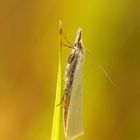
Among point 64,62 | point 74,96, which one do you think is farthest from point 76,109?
point 64,62

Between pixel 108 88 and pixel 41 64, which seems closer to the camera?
pixel 108 88

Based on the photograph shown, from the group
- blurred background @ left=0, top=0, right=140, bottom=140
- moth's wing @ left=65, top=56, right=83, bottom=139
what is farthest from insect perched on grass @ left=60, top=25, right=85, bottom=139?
blurred background @ left=0, top=0, right=140, bottom=140

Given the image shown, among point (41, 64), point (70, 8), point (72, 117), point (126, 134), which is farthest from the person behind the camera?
point (41, 64)

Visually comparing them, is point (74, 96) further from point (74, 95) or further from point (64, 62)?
point (64, 62)

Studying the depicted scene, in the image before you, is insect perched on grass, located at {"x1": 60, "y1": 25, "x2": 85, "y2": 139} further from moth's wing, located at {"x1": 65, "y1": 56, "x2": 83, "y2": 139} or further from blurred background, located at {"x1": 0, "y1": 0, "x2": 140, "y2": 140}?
blurred background, located at {"x1": 0, "y1": 0, "x2": 140, "y2": 140}

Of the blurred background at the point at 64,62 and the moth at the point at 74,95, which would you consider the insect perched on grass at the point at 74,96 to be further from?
the blurred background at the point at 64,62

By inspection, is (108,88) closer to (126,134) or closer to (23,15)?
(126,134)

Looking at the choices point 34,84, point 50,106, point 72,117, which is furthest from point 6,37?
point 72,117
